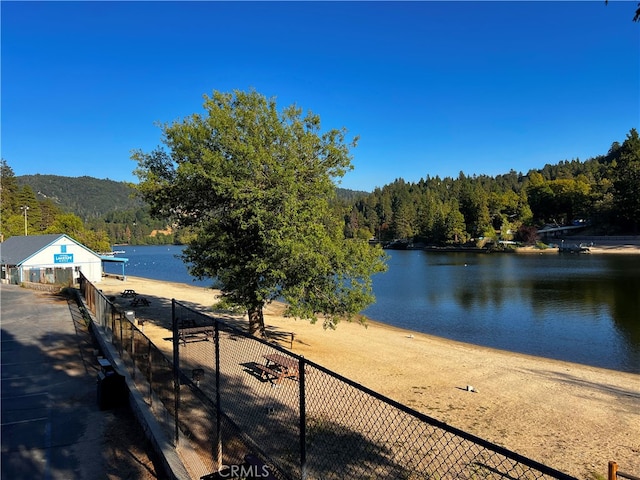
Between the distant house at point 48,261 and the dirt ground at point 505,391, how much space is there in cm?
2135

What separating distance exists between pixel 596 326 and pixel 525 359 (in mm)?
10811

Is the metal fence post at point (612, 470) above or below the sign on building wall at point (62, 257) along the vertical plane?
below

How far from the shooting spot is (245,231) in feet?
50.0


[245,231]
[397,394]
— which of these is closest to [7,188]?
[245,231]

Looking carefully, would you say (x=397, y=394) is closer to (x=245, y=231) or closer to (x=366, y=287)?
(x=366, y=287)

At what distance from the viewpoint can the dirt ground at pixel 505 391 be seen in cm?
950

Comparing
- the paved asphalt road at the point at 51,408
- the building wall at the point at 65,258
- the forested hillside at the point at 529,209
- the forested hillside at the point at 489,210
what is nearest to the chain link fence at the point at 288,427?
the paved asphalt road at the point at 51,408

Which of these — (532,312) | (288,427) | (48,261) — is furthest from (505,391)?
(48,261)

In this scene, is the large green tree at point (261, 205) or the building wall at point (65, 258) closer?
the large green tree at point (261, 205)

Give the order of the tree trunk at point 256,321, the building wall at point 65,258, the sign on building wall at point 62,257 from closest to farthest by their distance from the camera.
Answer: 1. the tree trunk at point 256,321
2. the building wall at point 65,258
3. the sign on building wall at point 62,257

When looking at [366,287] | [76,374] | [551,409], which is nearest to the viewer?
[76,374]

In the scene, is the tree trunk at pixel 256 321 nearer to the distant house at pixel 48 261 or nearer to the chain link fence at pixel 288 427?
the chain link fence at pixel 288 427

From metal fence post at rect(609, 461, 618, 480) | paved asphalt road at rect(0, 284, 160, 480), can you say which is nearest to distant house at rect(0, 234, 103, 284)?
paved asphalt road at rect(0, 284, 160, 480)

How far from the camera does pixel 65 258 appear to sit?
133ft
